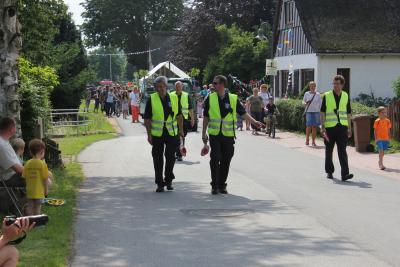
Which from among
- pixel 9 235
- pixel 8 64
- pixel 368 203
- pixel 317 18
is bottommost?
pixel 368 203

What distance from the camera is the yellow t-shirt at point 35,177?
8.48m

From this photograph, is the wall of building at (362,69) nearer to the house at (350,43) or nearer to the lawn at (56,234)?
the house at (350,43)

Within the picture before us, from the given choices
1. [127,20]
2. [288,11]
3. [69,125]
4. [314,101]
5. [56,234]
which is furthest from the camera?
[127,20]

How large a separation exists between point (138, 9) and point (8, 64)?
70.2 metres

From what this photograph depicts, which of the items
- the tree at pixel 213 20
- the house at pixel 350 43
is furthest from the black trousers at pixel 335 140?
the tree at pixel 213 20

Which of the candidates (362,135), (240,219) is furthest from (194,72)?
(240,219)

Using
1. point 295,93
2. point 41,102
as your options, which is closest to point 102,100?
point 295,93

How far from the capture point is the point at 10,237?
179 inches

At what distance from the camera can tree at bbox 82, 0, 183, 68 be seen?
8019cm

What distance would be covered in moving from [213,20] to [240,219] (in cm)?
4389

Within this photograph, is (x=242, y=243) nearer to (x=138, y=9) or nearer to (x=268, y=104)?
(x=268, y=104)

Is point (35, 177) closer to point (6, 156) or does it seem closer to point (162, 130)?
point (6, 156)

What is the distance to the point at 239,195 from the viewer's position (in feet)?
38.4

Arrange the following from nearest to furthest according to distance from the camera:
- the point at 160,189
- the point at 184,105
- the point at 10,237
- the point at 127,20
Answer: the point at 10,237, the point at 160,189, the point at 184,105, the point at 127,20
